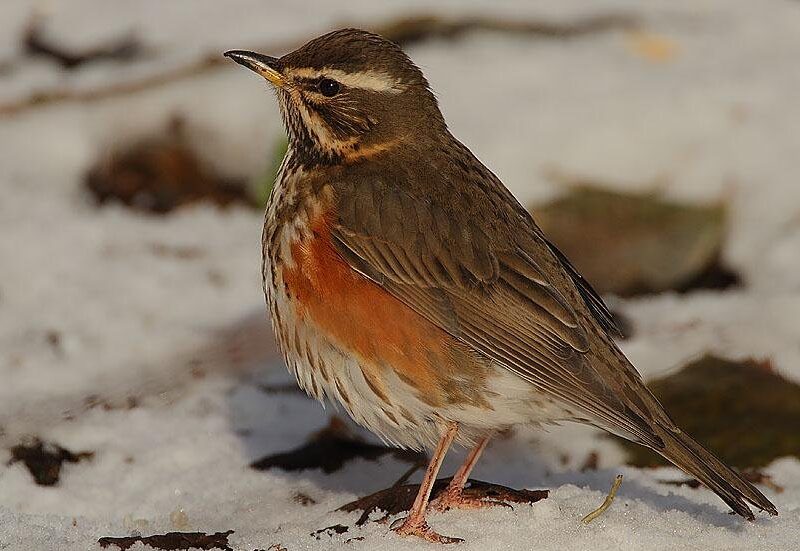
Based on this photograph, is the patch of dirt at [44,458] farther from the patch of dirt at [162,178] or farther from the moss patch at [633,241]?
the moss patch at [633,241]

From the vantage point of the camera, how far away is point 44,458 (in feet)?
21.4

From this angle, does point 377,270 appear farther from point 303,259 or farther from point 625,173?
point 625,173

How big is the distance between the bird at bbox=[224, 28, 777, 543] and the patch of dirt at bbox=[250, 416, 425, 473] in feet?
2.74

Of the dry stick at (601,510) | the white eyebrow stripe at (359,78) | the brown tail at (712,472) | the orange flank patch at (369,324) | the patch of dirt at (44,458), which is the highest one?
the white eyebrow stripe at (359,78)

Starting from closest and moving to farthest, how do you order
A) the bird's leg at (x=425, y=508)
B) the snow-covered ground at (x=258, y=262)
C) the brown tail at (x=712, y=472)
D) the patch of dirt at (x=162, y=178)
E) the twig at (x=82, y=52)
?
the brown tail at (x=712, y=472) → the bird's leg at (x=425, y=508) → the snow-covered ground at (x=258, y=262) → the patch of dirt at (x=162, y=178) → the twig at (x=82, y=52)

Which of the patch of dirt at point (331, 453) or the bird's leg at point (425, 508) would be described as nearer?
the bird's leg at point (425, 508)

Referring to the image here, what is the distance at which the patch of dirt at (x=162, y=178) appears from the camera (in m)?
9.95

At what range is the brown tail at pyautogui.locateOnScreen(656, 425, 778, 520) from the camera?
208 inches

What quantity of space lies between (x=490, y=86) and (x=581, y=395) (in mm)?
5335

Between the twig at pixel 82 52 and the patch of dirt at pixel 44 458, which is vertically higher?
the twig at pixel 82 52

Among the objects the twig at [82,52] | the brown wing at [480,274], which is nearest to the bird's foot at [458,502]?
the brown wing at [480,274]

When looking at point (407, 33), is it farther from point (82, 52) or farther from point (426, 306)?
point (426, 306)

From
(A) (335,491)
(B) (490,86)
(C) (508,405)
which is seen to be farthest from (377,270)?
(B) (490,86)

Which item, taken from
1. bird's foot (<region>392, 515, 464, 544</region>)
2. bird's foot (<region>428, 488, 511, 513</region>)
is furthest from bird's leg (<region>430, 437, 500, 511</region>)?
bird's foot (<region>392, 515, 464, 544</region>)
